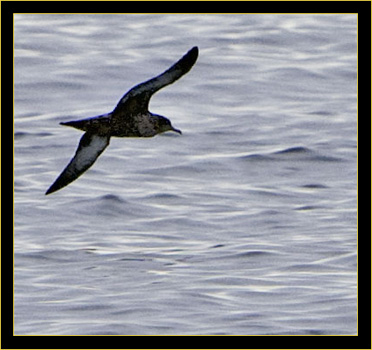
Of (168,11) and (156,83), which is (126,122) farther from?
(168,11)

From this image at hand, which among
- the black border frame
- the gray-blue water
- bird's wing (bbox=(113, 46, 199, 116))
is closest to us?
the black border frame

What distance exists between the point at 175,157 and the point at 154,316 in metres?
6.97

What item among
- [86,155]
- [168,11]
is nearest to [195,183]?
[86,155]

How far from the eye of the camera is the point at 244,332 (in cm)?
1123

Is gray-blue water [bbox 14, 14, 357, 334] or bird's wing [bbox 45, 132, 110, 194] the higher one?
bird's wing [bbox 45, 132, 110, 194]

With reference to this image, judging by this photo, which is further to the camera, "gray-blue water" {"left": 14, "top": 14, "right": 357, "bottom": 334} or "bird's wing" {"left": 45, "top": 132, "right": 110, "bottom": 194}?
"gray-blue water" {"left": 14, "top": 14, "right": 357, "bottom": 334}

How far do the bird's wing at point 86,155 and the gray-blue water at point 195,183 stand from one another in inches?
71.6

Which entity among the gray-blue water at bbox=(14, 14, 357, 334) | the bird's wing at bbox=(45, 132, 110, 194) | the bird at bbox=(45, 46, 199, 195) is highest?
the bird at bbox=(45, 46, 199, 195)

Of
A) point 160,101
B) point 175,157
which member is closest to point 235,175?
point 175,157

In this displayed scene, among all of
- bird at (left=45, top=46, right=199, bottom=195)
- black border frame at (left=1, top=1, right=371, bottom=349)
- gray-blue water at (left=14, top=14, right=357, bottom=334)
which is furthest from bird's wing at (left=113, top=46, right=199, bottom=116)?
gray-blue water at (left=14, top=14, right=357, bottom=334)

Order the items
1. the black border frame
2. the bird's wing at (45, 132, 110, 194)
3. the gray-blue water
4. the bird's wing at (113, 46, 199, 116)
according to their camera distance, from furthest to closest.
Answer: the gray-blue water, the bird's wing at (45, 132, 110, 194), the bird's wing at (113, 46, 199, 116), the black border frame

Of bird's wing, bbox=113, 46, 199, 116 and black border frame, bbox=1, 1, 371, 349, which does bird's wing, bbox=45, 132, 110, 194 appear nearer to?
bird's wing, bbox=113, 46, 199, 116

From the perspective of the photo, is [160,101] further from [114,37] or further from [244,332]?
[244,332]

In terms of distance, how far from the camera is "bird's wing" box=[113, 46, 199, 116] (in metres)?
9.51
